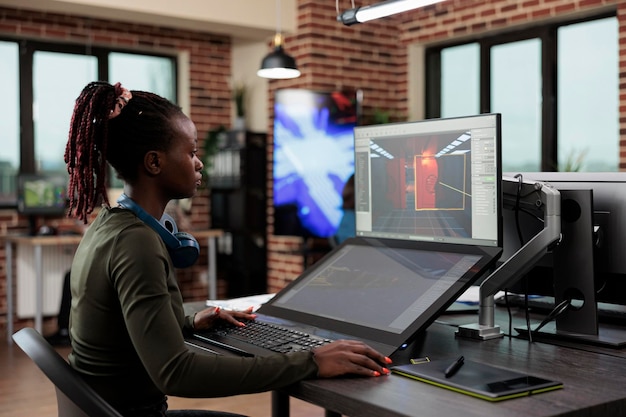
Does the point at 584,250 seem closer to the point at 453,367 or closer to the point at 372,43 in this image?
the point at 453,367

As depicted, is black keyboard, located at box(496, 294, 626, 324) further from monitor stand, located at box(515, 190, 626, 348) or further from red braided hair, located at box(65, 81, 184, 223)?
red braided hair, located at box(65, 81, 184, 223)

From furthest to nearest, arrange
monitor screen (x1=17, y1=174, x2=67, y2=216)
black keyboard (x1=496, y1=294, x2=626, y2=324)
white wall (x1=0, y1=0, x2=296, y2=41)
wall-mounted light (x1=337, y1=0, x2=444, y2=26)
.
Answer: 1. monitor screen (x1=17, y1=174, x2=67, y2=216)
2. white wall (x1=0, y1=0, x2=296, y2=41)
3. wall-mounted light (x1=337, y1=0, x2=444, y2=26)
4. black keyboard (x1=496, y1=294, x2=626, y2=324)

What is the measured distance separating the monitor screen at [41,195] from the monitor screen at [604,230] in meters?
4.56

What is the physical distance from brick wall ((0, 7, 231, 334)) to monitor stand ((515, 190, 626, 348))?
495 centimetres

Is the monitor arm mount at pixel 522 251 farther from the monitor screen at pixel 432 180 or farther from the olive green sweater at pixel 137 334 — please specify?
the olive green sweater at pixel 137 334

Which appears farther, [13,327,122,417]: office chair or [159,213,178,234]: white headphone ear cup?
[159,213,178,234]: white headphone ear cup

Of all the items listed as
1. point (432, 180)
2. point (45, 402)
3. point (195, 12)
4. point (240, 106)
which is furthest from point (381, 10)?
point (240, 106)

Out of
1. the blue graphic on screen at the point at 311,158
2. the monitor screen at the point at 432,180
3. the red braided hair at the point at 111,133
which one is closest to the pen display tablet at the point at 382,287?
the monitor screen at the point at 432,180

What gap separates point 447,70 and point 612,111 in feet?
5.34

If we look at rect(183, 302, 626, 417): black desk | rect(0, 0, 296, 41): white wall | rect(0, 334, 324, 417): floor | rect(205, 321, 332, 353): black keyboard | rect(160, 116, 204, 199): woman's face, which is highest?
rect(0, 0, 296, 41): white wall

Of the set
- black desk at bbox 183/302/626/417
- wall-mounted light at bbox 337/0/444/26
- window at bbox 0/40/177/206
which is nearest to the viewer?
black desk at bbox 183/302/626/417

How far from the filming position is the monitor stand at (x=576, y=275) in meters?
1.87

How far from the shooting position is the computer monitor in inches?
73.7

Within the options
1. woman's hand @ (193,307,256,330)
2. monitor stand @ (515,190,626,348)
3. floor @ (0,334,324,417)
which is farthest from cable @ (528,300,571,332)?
floor @ (0,334,324,417)
